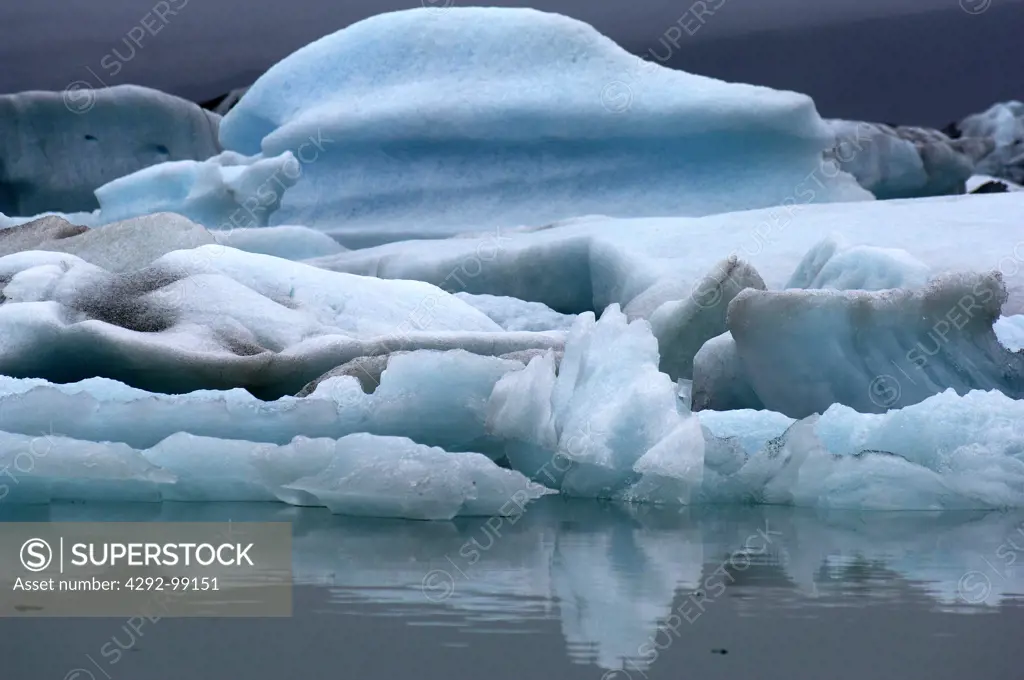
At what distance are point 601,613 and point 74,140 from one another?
1154cm

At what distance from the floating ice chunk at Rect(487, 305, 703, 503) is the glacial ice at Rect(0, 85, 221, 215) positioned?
30.7 ft

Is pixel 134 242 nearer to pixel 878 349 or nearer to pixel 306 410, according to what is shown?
pixel 306 410

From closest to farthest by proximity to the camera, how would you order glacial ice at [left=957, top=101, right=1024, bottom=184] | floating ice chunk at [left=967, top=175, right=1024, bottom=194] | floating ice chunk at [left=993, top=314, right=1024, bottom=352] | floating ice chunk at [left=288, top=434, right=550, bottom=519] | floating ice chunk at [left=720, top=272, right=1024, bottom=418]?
floating ice chunk at [left=288, top=434, right=550, bottom=519] → floating ice chunk at [left=720, top=272, right=1024, bottom=418] → floating ice chunk at [left=993, top=314, right=1024, bottom=352] → floating ice chunk at [left=967, top=175, right=1024, bottom=194] → glacial ice at [left=957, top=101, right=1024, bottom=184]

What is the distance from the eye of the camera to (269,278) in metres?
5.21

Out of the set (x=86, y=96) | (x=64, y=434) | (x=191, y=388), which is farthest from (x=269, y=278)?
(x=86, y=96)

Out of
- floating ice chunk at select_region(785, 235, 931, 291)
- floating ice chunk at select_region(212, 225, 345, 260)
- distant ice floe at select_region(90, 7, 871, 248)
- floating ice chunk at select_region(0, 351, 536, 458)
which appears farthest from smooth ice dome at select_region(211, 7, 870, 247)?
floating ice chunk at select_region(0, 351, 536, 458)

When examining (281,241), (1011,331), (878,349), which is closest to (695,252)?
(1011,331)

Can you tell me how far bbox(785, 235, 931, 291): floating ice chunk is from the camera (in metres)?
4.97

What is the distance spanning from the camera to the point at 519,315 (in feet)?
20.6

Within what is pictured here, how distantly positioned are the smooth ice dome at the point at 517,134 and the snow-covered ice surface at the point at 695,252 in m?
1.78

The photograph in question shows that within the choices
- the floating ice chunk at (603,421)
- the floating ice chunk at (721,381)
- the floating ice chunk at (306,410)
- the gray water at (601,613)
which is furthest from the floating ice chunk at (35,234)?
the gray water at (601,613)

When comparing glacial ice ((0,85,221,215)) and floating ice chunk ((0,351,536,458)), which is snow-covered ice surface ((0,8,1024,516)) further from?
glacial ice ((0,85,221,215))

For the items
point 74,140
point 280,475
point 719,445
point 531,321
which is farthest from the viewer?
point 74,140

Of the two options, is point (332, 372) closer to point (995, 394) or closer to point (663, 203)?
point (995, 394)
